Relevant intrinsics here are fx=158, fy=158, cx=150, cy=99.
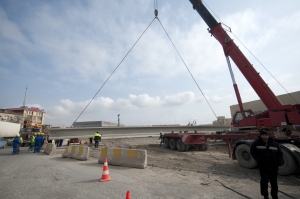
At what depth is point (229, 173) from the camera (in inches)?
232

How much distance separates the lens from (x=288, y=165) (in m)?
5.26

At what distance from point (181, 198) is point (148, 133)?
19.0m

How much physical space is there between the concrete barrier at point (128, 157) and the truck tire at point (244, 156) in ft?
13.4

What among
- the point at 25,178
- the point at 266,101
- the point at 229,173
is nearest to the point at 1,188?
the point at 25,178

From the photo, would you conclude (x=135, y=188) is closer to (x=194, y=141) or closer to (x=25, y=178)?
(x=25, y=178)

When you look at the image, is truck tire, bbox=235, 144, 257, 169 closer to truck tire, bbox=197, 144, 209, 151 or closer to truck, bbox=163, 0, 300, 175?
truck, bbox=163, 0, 300, 175

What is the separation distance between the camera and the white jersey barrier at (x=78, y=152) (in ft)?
28.5

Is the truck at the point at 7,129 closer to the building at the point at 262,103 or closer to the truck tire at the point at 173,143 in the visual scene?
the truck tire at the point at 173,143

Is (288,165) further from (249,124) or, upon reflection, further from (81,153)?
(81,153)

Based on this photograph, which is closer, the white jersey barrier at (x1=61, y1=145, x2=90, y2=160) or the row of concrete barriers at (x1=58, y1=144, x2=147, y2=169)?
the row of concrete barriers at (x1=58, y1=144, x2=147, y2=169)

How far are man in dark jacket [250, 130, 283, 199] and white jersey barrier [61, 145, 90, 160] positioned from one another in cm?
792

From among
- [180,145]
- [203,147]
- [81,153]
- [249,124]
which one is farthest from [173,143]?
[81,153]

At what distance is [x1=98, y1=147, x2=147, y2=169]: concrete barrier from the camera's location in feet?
22.0

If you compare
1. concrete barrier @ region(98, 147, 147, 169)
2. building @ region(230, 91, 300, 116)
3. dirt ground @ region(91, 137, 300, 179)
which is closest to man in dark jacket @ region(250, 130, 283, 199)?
dirt ground @ region(91, 137, 300, 179)
